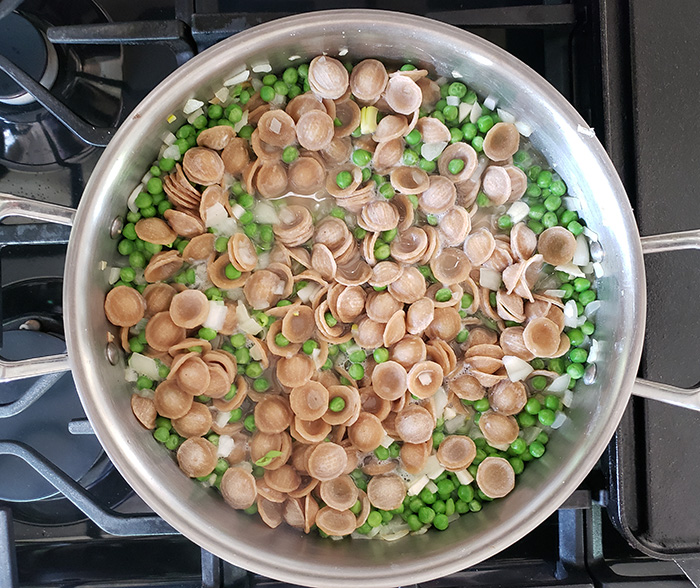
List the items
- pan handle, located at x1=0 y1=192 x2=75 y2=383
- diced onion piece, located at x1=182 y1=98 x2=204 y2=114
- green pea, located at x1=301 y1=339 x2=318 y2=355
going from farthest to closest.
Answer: green pea, located at x1=301 y1=339 x2=318 y2=355 < diced onion piece, located at x1=182 y1=98 x2=204 y2=114 < pan handle, located at x1=0 y1=192 x2=75 y2=383

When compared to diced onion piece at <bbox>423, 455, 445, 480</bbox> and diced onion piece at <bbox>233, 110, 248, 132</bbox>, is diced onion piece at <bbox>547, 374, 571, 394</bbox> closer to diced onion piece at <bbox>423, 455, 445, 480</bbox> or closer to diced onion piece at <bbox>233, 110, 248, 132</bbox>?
diced onion piece at <bbox>423, 455, 445, 480</bbox>

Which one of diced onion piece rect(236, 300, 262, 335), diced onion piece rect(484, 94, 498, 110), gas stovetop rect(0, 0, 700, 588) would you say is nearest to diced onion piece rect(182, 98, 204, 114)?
gas stovetop rect(0, 0, 700, 588)

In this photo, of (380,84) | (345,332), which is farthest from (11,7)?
(345,332)

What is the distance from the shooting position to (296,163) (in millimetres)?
1391

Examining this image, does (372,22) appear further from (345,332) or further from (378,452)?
(378,452)

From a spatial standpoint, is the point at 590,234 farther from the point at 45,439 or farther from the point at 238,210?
the point at 45,439

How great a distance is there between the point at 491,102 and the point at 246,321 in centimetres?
75

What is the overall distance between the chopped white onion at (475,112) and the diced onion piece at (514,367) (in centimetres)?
56

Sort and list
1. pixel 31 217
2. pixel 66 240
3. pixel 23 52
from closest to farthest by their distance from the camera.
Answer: pixel 31 217, pixel 66 240, pixel 23 52

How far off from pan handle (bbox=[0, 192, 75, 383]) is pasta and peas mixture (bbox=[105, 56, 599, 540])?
0.19 metres

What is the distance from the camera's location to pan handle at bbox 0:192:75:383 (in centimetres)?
109

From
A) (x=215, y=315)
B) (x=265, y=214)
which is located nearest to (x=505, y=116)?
(x=265, y=214)

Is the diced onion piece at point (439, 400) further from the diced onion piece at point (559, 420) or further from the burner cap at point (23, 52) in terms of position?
the burner cap at point (23, 52)

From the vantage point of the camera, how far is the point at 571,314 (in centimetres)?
141
